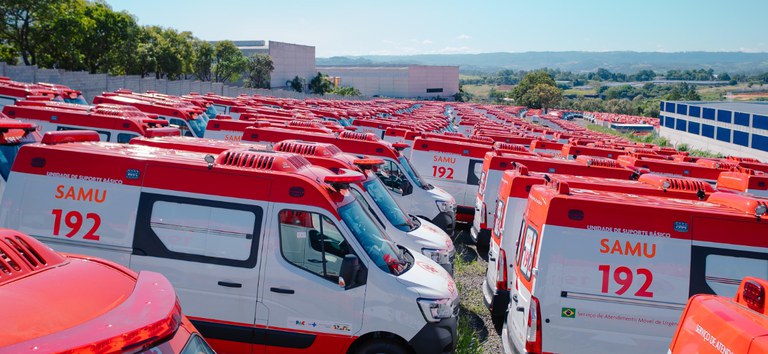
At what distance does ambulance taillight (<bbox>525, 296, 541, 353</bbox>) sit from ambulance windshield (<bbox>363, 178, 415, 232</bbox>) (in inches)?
138

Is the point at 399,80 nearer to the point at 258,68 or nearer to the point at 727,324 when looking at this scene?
the point at 258,68

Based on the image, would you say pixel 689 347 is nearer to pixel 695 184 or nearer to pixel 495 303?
pixel 495 303

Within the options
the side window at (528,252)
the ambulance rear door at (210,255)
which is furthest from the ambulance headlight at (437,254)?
the ambulance rear door at (210,255)

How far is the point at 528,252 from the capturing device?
7.04 meters

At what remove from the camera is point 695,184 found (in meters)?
10.1

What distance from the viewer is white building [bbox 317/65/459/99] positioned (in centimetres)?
17738

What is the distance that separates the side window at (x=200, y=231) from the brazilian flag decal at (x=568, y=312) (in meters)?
2.89

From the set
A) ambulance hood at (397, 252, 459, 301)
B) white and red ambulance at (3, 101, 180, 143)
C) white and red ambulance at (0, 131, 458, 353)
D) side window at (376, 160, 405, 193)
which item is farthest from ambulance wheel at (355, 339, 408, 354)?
side window at (376, 160, 405, 193)

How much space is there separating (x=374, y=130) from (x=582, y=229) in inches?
667

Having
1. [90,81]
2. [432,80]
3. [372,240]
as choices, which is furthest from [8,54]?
[432,80]

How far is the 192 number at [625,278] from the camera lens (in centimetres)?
639

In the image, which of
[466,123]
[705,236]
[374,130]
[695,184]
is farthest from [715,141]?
[705,236]

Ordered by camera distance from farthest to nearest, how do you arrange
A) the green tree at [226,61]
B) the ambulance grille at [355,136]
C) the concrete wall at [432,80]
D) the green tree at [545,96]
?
the concrete wall at [432,80] → the green tree at [545,96] → the green tree at [226,61] → the ambulance grille at [355,136]

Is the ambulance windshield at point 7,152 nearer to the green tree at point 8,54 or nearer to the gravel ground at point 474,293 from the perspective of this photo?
the gravel ground at point 474,293
